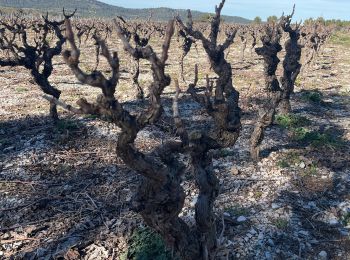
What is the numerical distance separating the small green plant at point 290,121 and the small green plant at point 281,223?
22.3 feet

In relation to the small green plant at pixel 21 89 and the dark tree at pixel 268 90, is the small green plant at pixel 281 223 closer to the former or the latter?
the dark tree at pixel 268 90

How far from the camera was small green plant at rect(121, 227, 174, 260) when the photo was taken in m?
7.38

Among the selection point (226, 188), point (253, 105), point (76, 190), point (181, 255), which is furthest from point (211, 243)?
point (253, 105)

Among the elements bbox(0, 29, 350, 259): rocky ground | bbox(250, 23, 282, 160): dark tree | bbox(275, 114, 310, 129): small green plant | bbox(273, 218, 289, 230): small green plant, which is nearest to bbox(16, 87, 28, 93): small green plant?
bbox(0, 29, 350, 259): rocky ground

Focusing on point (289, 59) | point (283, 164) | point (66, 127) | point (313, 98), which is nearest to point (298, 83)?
point (313, 98)

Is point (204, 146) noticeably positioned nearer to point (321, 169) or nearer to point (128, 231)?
point (128, 231)

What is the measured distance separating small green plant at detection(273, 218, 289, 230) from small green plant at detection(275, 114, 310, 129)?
22.3 ft

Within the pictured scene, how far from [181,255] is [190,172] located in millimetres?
4880

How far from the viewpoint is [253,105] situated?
1814 centimetres

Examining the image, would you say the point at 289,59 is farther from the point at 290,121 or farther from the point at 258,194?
the point at 258,194

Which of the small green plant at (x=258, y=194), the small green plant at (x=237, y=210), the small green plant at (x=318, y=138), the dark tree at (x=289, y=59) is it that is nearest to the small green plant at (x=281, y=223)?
the small green plant at (x=237, y=210)

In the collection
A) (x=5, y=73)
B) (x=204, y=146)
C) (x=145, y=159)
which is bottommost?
(x=5, y=73)

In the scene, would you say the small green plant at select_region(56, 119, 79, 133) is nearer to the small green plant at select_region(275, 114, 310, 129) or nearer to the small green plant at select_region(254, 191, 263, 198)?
the small green plant at select_region(254, 191, 263, 198)

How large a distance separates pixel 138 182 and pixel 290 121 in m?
7.85
